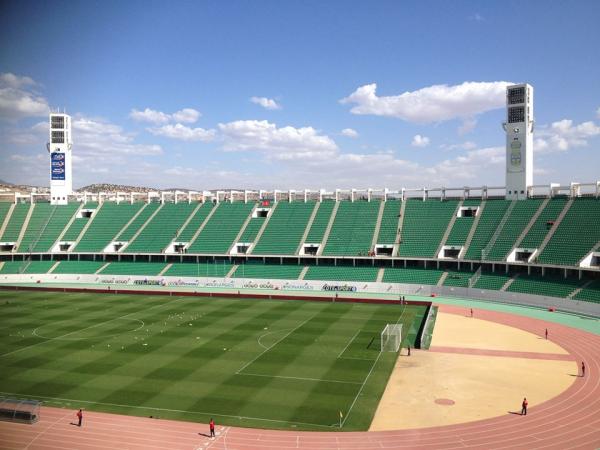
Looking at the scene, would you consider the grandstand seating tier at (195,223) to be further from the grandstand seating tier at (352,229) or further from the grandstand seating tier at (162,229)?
the grandstand seating tier at (352,229)

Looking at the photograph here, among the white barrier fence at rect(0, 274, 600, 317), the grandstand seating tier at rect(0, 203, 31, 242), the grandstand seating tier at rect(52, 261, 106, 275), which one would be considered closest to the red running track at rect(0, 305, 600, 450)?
the white barrier fence at rect(0, 274, 600, 317)

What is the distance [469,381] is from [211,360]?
16.0 m

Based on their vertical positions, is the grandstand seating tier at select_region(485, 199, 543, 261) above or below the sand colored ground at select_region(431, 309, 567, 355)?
above

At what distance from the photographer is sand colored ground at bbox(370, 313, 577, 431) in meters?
25.2

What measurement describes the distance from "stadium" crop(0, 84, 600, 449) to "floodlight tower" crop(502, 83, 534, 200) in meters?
0.19

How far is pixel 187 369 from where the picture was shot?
1260 inches

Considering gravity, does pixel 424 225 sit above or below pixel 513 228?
above

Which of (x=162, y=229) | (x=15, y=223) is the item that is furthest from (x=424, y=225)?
(x=15, y=223)

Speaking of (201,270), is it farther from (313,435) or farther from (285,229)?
(313,435)

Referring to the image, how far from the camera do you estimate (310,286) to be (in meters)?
A: 64.1

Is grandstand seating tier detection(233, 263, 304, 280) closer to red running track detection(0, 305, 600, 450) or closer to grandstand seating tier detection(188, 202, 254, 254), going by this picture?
grandstand seating tier detection(188, 202, 254, 254)

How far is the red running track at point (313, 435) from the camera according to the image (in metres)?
22.1

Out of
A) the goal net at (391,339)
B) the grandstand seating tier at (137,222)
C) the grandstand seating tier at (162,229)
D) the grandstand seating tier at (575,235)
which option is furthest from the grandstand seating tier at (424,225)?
the grandstand seating tier at (137,222)

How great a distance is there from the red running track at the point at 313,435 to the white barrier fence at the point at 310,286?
2718cm
